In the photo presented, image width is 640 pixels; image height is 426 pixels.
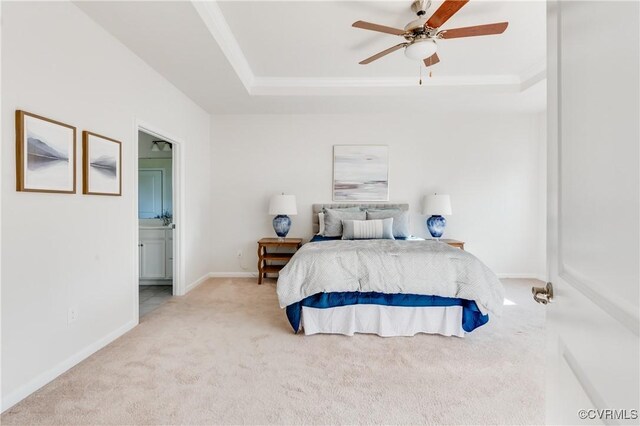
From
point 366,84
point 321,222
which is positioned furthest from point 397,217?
point 366,84

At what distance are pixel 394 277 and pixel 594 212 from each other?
2.00 meters

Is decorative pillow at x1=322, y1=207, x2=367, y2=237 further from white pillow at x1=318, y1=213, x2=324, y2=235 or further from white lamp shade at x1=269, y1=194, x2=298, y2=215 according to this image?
white lamp shade at x1=269, y1=194, x2=298, y2=215

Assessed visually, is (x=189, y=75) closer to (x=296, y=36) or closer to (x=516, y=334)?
(x=296, y=36)

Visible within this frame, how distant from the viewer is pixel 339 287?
2572mm

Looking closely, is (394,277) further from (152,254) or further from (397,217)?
(152,254)

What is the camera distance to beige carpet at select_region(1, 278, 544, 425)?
65.8 inches

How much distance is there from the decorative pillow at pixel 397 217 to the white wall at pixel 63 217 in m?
2.94

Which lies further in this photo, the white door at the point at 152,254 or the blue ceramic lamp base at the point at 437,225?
the blue ceramic lamp base at the point at 437,225

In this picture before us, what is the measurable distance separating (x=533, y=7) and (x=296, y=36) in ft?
6.64

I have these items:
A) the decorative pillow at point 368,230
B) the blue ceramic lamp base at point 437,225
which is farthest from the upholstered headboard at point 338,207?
the decorative pillow at point 368,230

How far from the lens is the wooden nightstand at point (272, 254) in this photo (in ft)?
14.3

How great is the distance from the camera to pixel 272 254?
14.8 feet

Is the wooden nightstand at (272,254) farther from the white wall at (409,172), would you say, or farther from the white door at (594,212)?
the white door at (594,212)

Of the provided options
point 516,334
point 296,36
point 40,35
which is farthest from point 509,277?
point 40,35
